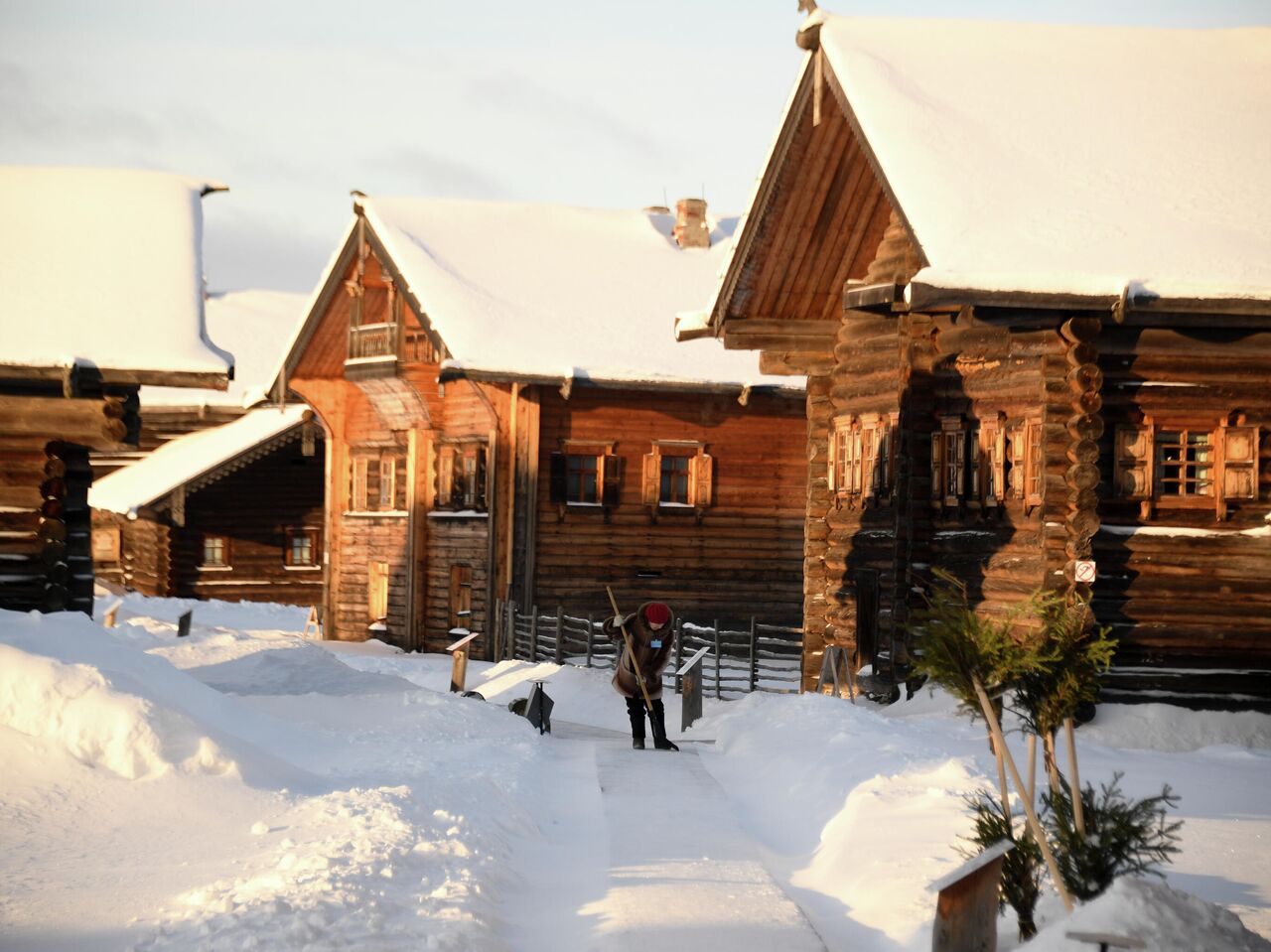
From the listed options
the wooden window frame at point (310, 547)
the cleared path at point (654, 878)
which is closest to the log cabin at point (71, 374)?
the cleared path at point (654, 878)

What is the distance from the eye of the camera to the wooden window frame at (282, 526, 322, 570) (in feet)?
125

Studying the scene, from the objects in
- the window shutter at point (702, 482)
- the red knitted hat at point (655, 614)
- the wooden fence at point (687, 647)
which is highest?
the window shutter at point (702, 482)

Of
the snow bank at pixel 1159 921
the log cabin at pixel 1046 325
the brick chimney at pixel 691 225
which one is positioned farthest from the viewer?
the brick chimney at pixel 691 225

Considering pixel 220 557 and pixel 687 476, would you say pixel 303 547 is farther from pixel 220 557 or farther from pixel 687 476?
pixel 687 476

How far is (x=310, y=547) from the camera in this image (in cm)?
3838

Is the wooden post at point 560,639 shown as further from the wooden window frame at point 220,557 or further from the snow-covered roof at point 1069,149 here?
the wooden window frame at point 220,557

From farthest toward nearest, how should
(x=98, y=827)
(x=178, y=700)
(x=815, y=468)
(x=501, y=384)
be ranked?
(x=501, y=384), (x=815, y=468), (x=178, y=700), (x=98, y=827)

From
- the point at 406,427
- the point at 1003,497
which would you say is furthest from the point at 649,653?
the point at 406,427

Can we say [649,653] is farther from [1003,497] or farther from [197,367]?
[197,367]

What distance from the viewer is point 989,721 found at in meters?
6.79

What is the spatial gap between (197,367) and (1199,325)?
Result: 35.3 ft

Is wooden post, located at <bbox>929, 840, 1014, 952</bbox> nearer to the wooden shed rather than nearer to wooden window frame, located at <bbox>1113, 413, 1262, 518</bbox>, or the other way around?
wooden window frame, located at <bbox>1113, 413, 1262, 518</bbox>

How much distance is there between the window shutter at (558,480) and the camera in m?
26.9

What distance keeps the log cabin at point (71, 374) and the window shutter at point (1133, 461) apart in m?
9.82
